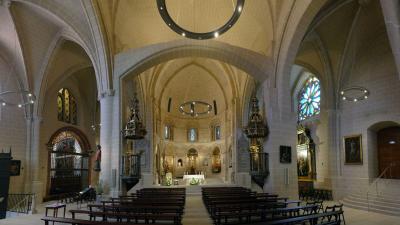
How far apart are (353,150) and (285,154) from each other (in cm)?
577

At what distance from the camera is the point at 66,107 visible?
24.1m

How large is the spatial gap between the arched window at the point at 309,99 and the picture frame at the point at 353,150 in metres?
4.21

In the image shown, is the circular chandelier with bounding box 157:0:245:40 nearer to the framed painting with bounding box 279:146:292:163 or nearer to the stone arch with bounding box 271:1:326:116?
the stone arch with bounding box 271:1:326:116

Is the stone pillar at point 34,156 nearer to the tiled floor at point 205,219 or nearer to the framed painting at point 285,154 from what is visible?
the tiled floor at point 205,219

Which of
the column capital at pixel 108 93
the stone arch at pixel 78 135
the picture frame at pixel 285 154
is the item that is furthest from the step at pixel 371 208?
the stone arch at pixel 78 135

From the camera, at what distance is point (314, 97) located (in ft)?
76.2

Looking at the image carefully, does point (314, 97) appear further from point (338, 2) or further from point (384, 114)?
point (338, 2)

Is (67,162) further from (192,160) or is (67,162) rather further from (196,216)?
(196,216)

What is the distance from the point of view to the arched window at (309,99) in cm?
2281

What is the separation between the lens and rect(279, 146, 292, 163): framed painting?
14.6m

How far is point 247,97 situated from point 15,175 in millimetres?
14753

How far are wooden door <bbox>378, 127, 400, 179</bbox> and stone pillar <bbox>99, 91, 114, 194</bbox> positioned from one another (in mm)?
13641

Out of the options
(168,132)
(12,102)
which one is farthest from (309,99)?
(12,102)

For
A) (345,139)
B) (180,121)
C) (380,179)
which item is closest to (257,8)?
(345,139)
